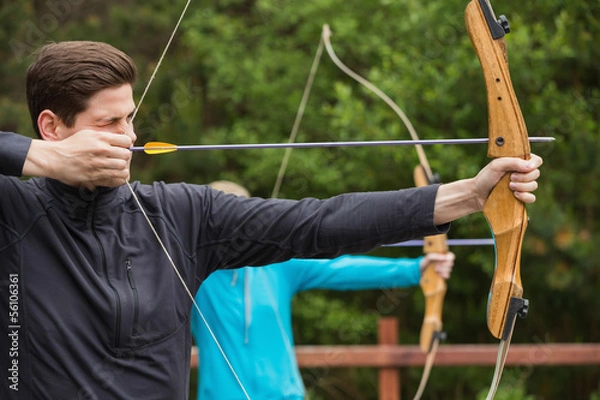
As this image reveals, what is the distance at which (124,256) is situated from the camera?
1.81 m

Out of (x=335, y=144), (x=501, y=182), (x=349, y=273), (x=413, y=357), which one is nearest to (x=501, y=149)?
(x=501, y=182)

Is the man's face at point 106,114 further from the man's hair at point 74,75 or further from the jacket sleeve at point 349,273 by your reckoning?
the jacket sleeve at point 349,273

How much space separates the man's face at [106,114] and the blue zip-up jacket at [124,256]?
0.12 meters

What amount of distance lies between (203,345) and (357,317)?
4.93 m

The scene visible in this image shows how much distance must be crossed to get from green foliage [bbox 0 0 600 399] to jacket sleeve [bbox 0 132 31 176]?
15.6 feet

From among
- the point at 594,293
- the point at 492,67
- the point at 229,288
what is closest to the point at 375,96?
the point at 594,293

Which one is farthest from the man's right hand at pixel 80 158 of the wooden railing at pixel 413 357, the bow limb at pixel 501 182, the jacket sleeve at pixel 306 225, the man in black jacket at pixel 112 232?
the wooden railing at pixel 413 357

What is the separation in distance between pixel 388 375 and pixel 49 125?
4.06m

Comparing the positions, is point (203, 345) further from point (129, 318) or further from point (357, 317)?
point (357, 317)

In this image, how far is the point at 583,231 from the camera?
640 centimetres

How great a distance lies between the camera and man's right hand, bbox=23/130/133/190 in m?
1.69

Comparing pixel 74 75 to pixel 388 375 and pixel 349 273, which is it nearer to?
pixel 349 273

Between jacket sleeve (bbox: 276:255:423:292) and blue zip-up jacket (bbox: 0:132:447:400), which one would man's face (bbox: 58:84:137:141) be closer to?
blue zip-up jacket (bbox: 0:132:447:400)

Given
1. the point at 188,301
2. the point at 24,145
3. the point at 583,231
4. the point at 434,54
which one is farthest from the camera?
the point at 434,54
